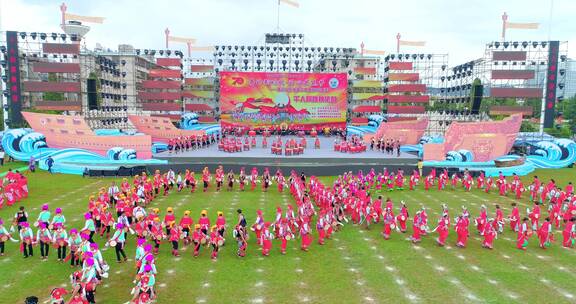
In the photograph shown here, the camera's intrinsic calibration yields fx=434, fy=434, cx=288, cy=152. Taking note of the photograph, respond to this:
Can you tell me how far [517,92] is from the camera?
39.8m

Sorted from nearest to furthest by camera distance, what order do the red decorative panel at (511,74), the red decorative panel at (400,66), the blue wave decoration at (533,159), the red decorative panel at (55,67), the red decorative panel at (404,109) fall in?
the blue wave decoration at (533,159) < the red decorative panel at (55,67) < the red decorative panel at (511,74) < the red decorative panel at (400,66) < the red decorative panel at (404,109)

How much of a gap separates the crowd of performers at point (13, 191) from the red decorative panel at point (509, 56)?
3808cm

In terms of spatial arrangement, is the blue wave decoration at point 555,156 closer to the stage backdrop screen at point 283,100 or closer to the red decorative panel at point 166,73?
the stage backdrop screen at point 283,100

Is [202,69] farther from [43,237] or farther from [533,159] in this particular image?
[43,237]

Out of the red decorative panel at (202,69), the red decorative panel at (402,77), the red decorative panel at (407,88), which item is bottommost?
the red decorative panel at (407,88)

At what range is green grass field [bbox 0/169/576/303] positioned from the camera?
9555 millimetres

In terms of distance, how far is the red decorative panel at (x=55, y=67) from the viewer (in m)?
38.4

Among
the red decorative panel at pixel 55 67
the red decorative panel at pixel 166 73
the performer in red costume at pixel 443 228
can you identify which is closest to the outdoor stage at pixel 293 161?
the red decorative panel at pixel 55 67

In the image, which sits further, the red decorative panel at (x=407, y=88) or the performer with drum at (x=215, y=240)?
the red decorative panel at (x=407, y=88)

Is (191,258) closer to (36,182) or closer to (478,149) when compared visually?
(36,182)

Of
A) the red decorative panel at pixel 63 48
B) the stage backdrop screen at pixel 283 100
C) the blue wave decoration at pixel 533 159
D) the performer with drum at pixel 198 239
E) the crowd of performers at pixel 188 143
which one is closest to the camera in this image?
the performer with drum at pixel 198 239

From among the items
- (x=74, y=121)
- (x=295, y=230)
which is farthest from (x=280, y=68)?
(x=295, y=230)

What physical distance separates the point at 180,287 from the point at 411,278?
555 cm

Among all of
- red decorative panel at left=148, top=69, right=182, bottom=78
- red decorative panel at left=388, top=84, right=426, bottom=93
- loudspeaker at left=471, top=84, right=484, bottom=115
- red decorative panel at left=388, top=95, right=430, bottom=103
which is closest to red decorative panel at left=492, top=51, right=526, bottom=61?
loudspeaker at left=471, top=84, right=484, bottom=115
